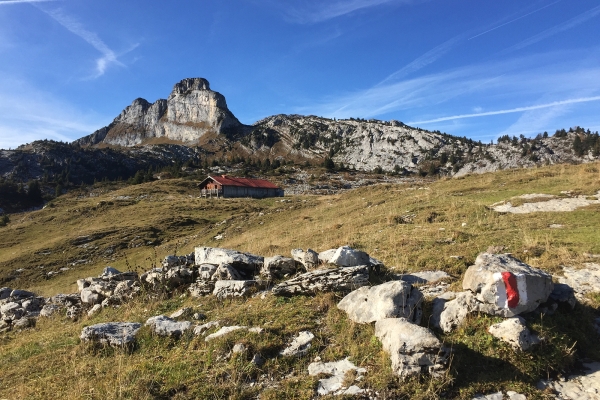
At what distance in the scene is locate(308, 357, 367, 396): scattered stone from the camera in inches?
218

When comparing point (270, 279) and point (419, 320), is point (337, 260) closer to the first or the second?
point (270, 279)

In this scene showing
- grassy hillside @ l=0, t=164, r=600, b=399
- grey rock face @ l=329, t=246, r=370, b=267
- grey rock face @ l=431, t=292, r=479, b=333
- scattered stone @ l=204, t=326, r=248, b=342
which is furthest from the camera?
grey rock face @ l=329, t=246, r=370, b=267

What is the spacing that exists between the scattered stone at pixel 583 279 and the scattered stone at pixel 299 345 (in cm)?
654

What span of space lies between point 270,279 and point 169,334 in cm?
363

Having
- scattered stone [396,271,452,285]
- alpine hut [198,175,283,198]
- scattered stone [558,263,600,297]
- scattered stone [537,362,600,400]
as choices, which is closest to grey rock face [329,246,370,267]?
scattered stone [396,271,452,285]

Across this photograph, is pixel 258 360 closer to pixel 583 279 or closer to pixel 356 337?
pixel 356 337

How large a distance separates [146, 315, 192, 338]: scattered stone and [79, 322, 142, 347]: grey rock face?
484mm

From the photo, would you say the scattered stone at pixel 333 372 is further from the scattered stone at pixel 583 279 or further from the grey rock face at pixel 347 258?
the scattered stone at pixel 583 279

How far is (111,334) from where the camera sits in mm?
8062


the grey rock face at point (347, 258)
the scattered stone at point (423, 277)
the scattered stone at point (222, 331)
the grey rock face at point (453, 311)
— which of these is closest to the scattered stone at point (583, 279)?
the scattered stone at point (423, 277)

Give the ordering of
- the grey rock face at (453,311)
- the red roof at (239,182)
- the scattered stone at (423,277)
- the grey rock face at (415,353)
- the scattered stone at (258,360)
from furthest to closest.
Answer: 1. the red roof at (239,182)
2. the scattered stone at (423,277)
3. the grey rock face at (453,311)
4. the scattered stone at (258,360)
5. the grey rock face at (415,353)

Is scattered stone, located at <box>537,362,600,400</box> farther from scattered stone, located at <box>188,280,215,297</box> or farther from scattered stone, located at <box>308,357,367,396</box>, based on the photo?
scattered stone, located at <box>188,280,215,297</box>

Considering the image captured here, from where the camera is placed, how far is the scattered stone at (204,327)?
7754mm

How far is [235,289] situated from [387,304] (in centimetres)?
512
